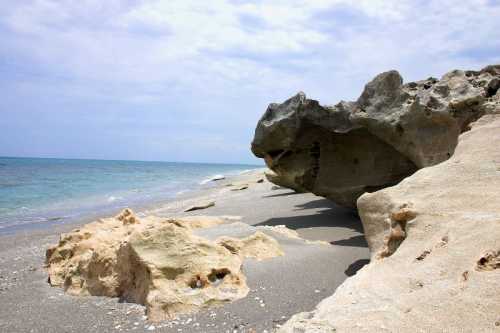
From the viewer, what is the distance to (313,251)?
5863 millimetres

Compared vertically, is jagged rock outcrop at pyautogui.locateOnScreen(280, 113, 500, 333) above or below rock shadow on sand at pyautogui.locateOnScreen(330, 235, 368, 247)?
above

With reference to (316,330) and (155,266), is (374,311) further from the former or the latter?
(155,266)

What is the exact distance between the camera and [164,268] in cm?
443

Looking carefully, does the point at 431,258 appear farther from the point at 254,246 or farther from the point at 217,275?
the point at 254,246

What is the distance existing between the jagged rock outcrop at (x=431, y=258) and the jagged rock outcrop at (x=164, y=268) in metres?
1.59

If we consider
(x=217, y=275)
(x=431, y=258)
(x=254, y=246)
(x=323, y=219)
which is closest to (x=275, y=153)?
(x=323, y=219)

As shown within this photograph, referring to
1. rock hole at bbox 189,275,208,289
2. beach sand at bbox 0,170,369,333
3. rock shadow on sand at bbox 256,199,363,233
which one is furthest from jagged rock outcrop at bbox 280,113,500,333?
rock shadow on sand at bbox 256,199,363,233

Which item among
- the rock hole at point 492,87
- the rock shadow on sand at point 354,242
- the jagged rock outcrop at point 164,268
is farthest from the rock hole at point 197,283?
the rock hole at point 492,87

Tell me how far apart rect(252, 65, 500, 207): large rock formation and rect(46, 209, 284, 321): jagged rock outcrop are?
9.40 feet

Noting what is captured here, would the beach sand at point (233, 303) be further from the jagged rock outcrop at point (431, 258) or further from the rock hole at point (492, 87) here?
the rock hole at point (492, 87)

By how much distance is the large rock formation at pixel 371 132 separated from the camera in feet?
20.1

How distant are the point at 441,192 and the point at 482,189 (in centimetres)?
33

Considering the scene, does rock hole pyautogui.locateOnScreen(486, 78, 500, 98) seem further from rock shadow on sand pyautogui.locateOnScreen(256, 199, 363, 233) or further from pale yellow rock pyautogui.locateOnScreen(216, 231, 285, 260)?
pale yellow rock pyautogui.locateOnScreen(216, 231, 285, 260)

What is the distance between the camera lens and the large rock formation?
20.1 ft
